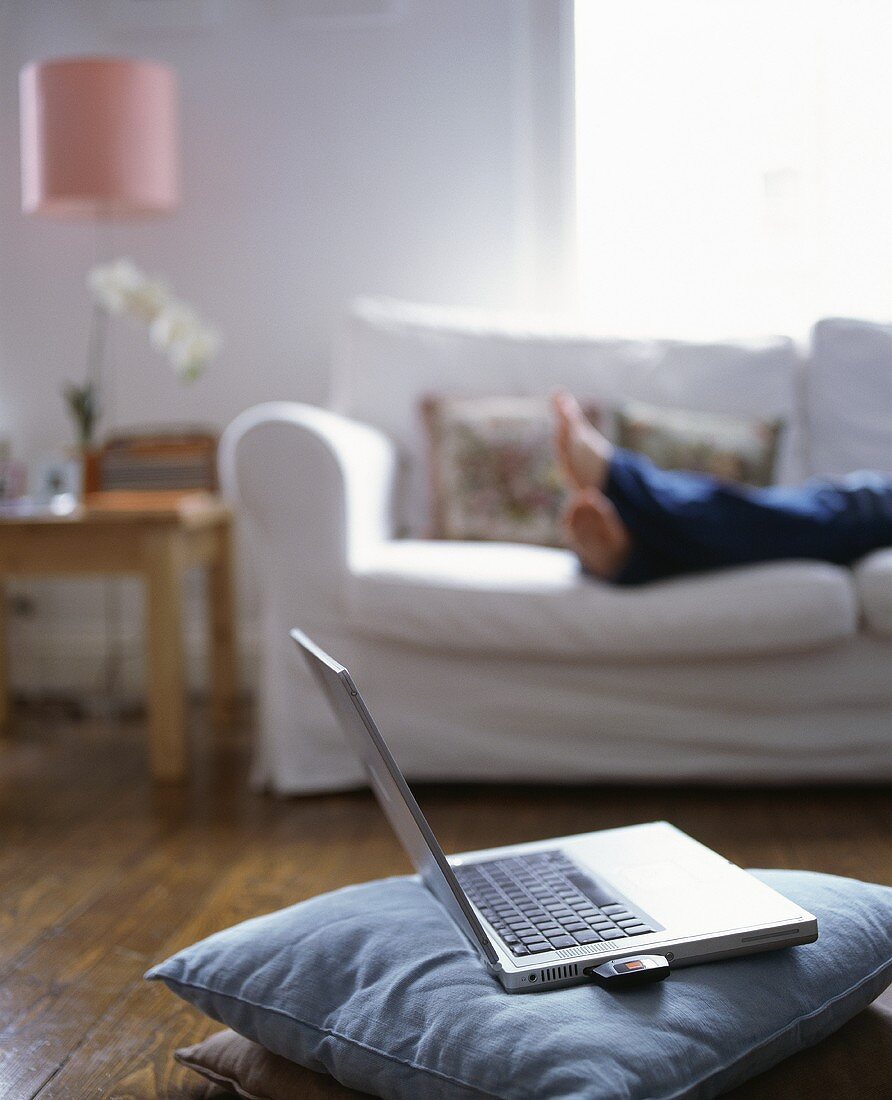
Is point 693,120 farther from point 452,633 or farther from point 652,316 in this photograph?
point 452,633

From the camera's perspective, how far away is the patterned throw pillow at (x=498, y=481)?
2.44 m

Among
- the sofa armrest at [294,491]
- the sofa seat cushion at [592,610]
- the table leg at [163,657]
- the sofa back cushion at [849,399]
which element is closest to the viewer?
the sofa seat cushion at [592,610]

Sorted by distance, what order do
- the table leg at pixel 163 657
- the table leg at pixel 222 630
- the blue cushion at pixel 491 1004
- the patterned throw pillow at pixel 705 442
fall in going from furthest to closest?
the table leg at pixel 222 630
the patterned throw pillow at pixel 705 442
the table leg at pixel 163 657
the blue cushion at pixel 491 1004

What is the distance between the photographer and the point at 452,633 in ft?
6.65

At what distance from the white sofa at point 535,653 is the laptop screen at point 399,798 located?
902mm

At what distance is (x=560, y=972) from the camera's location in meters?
0.92

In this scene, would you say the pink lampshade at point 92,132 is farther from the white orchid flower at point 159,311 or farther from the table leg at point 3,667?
the table leg at point 3,667

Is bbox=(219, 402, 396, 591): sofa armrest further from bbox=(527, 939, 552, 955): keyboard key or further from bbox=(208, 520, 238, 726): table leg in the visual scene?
bbox=(527, 939, 552, 955): keyboard key

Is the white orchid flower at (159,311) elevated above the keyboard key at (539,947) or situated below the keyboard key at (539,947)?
above

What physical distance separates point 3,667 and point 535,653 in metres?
1.47

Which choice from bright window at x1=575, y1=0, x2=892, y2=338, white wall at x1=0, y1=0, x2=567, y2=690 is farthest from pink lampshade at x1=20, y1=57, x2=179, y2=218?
bright window at x1=575, y1=0, x2=892, y2=338

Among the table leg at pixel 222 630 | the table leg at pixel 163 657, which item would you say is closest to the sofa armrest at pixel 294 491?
the table leg at pixel 163 657

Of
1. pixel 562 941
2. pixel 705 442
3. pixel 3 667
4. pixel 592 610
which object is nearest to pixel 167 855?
pixel 592 610

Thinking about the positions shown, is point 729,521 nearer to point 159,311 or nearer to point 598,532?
point 598,532
